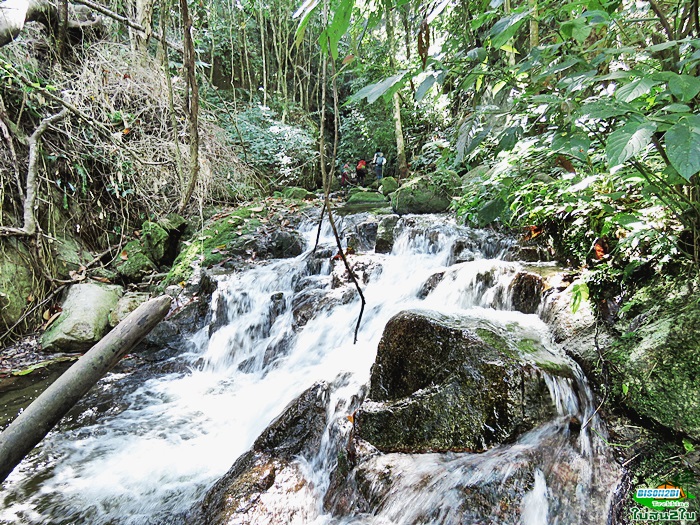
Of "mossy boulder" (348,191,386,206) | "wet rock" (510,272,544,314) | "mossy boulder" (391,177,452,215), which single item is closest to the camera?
"wet rock" (510,272,544,314)

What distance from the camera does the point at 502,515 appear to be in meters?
1.85

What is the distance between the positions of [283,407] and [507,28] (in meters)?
3.25

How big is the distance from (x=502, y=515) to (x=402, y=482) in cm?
55

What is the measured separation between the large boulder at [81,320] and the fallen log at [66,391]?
428 centimetres

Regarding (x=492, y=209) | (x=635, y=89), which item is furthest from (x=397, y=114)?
(x=635, y=89)

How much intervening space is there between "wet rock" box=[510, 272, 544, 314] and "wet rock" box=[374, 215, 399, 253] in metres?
2.95

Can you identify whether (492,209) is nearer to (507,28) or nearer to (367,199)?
(507,28)

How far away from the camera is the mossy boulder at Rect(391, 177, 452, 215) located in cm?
757

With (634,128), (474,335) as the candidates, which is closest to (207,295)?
(474,335)

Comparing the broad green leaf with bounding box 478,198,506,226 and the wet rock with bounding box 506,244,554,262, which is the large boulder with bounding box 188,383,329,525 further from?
the wet rock with bounding box 506,244,554,262

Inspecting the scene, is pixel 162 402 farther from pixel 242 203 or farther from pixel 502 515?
pixel 242 203

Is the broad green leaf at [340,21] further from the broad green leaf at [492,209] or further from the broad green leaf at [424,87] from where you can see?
the broad green leaf at [492,209]

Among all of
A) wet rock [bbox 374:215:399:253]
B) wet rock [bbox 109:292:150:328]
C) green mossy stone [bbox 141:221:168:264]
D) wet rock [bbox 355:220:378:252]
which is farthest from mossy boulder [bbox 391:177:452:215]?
wet rock [bbox 109:292:150:328]

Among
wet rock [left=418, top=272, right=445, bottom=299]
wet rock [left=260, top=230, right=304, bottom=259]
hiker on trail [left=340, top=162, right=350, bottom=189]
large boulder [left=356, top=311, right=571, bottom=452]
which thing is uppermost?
hiker on trail [left=340, top=162, right=350, bottom=189]
